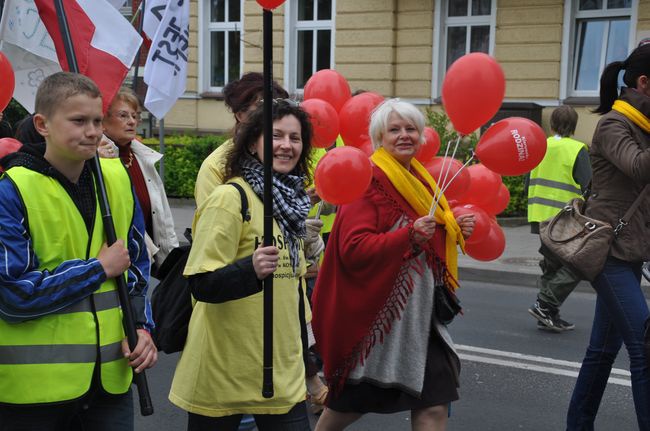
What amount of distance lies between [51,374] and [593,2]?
1448cm

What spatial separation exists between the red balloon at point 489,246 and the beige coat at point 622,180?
17.9 inches

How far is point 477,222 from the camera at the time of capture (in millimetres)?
3672

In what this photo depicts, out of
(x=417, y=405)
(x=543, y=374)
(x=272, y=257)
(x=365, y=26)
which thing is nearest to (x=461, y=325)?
(x=543, y=374)

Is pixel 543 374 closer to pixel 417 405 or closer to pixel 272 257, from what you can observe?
pixel 417 405

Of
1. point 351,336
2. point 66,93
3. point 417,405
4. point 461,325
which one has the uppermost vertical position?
point 66,93

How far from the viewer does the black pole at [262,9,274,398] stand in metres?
2.63

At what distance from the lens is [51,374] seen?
7.95ft

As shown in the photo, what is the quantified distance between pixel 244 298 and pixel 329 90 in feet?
6.74

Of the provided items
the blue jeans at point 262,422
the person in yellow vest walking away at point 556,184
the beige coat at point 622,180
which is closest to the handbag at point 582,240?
the beige coat at point 622,180

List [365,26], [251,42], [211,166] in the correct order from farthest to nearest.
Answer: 1. [251,42]
2. [365,26]
3. [211,166]

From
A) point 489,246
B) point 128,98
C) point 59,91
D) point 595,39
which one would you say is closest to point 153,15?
point 128,98

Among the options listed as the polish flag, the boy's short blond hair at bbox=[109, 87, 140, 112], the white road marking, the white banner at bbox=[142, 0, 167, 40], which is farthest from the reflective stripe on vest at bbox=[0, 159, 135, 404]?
the white banner at bbox=[142, 0, 167, 40]

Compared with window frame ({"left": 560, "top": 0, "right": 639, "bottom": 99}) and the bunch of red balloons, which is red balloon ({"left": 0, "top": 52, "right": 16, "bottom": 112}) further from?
window frame ({"left": 560, "top": 0, "right": 639, "bottom": 99})

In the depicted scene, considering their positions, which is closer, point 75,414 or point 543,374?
point 75,414
